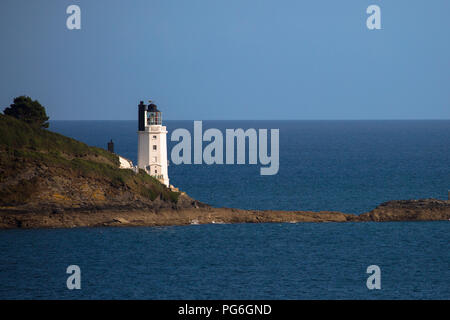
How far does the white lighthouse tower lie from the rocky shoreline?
5224 millimetres

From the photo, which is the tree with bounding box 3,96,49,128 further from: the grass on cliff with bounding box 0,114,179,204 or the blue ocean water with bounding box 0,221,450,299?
the blue ocean water with bounding box 0,221,450,299

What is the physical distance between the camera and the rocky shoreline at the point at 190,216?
7019cm

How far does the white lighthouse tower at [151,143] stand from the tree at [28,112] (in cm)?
1052

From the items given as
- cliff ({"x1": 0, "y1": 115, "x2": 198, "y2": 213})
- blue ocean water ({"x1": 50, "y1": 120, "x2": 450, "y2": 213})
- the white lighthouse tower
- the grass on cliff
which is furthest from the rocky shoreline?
blue ocean water ({"x1": 50, "y1": 120, "x2": 450, "y2": 213})

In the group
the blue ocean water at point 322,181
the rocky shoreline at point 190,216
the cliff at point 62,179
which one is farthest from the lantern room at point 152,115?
the blue ocean water at point 322,181

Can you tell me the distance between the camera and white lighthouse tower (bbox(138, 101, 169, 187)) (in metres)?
79.6

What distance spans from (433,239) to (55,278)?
3078 cm

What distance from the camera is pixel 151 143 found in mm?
79688

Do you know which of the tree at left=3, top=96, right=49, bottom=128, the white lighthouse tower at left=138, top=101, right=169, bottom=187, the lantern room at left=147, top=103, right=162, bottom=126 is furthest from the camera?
the tree at left=3, top=96, right=49, bottom=128

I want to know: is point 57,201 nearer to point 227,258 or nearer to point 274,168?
point 227,258

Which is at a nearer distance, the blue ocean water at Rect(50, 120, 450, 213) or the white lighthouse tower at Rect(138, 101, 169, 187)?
the white lighthouse tower at Rect(138, 101, 169, 187)

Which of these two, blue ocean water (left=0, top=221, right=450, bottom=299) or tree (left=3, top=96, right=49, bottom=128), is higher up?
tree (left=3, top=96, right=49, bottom=128)

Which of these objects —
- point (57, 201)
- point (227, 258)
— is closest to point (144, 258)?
point (227, 258)
